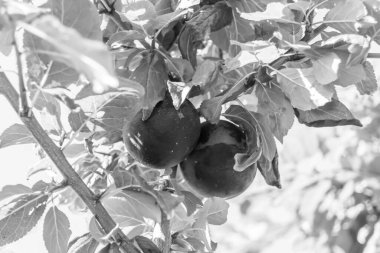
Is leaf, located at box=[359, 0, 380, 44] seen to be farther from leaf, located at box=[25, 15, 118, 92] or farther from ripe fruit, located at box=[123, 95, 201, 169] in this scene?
leaf, located at box=[25, 15, 118, 92]

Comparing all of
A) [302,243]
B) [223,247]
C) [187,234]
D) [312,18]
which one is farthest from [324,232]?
[312,18]

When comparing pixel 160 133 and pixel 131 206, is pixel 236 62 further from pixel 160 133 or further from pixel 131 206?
pixel 131 206

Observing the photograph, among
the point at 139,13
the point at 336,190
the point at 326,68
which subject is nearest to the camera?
the point at 326,68

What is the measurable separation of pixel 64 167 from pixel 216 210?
404 mm

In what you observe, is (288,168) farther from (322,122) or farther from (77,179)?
(77,179)

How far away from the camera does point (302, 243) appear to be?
2.88m

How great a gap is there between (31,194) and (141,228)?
26 centimetres

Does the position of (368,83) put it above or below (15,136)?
below

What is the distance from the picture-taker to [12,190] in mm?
1104

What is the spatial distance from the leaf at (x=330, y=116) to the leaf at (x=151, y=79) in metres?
0.26

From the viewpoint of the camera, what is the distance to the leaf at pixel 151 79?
1.05m

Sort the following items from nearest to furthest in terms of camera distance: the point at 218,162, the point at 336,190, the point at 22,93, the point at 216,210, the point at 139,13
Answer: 1. the point at 22,93
2. the point at 139,13
3. the point at 218,162
4. the point at 216,210
5. the point at 336,190

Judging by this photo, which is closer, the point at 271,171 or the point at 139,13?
the point at 139,13

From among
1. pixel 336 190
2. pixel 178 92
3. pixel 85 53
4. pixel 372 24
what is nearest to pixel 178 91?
pixel 178 92
